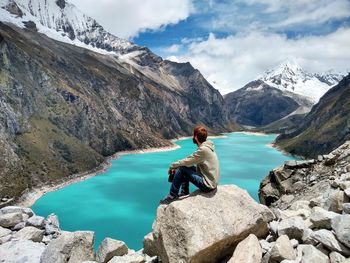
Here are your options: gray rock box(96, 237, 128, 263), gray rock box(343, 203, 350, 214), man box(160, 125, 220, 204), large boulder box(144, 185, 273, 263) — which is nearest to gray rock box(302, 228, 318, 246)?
gray rock box(343, 203, 350, 214)

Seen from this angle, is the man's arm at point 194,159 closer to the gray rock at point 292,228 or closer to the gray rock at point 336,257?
the gray rock at point 292,228

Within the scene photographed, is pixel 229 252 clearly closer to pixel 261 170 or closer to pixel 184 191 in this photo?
pixel 184 191

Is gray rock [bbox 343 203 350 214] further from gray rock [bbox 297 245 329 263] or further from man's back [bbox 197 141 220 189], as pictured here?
man's back [bbox 197 141 220 189]

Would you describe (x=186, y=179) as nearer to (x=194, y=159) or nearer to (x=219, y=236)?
(x=194, y=159)

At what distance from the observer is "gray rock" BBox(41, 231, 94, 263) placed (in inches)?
731

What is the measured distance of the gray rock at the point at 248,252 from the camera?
14.1 meters

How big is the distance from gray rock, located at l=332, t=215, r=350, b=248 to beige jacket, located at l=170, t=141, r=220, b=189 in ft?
17.9

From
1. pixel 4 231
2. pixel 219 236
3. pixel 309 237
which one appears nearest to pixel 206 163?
pixel 219 236

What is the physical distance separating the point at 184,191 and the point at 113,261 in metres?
4.57

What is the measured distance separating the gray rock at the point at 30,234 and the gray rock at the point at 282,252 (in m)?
14.0

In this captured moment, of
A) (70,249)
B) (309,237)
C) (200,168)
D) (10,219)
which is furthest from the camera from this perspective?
(10,219)

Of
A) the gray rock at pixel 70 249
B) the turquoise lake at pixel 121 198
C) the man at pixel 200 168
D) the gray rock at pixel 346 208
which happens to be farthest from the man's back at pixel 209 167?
the turquoise lake at pixel 121 198

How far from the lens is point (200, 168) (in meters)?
17.2

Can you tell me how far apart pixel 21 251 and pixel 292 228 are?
539 inches
